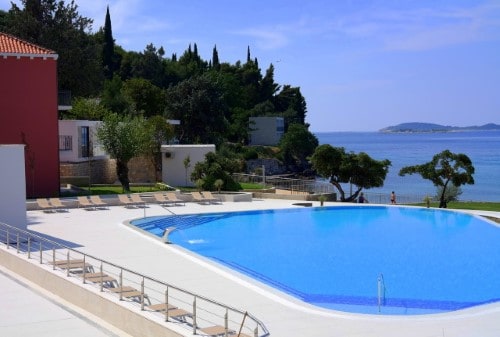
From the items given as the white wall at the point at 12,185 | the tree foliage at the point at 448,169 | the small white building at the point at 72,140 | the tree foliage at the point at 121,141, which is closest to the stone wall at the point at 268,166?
the small white building at the point at 72,140

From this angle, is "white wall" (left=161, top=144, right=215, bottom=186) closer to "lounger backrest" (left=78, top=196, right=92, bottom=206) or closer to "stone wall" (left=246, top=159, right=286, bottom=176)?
"lounger backrest" (left=78, top=196, right=92, bottom=206)

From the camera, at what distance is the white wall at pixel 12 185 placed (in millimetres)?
18656

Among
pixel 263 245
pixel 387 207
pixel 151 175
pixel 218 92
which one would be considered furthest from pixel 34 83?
pixel 218 92

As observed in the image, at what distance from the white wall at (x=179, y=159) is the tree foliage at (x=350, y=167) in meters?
6.43

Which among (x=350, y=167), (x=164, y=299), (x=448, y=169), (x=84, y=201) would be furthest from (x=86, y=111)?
(x=164, y=299)

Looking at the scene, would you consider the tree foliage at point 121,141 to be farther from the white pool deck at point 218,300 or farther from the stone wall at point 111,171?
the white pool deck at point 218,300

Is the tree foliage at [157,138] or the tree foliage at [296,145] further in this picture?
the tree foliage at [296,145]

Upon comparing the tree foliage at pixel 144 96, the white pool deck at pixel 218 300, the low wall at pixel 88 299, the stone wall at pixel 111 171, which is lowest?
the white pool deck at pixel 218 300

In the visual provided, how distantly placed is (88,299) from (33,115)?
19130 mm

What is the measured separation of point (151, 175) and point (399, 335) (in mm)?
29333

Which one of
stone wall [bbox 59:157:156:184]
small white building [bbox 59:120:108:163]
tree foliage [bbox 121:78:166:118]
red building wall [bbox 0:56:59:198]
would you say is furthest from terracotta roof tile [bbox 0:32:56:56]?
tree foliage [bbox 121:78:166:118]

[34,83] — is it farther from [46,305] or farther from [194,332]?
[194,332]

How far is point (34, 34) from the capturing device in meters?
44.4

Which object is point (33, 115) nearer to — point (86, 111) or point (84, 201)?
point (84, 201)
